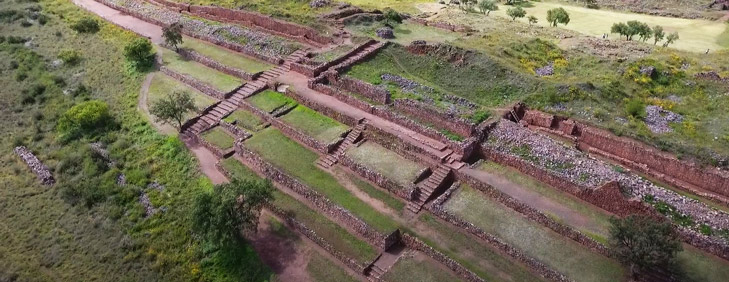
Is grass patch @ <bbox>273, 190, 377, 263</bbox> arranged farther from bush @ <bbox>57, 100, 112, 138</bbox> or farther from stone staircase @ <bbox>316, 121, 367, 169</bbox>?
bush @ <bbox>57, 100, 112, 138</bbox>

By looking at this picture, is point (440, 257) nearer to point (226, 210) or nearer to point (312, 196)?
point (312, 196)

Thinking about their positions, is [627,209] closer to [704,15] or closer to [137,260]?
[137,260]

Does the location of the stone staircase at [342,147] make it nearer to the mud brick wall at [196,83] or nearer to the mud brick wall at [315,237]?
the mud brick wall at [315,237]

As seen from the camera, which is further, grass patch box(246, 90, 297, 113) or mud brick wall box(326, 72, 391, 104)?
grass patch box(246, 90, 297, 113)

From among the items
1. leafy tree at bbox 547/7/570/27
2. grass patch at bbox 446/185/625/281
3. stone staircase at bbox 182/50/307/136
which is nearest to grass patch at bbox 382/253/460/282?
grass patch at bbox 446/185/625/281

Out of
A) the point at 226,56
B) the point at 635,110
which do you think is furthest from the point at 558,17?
the point at 226,56
